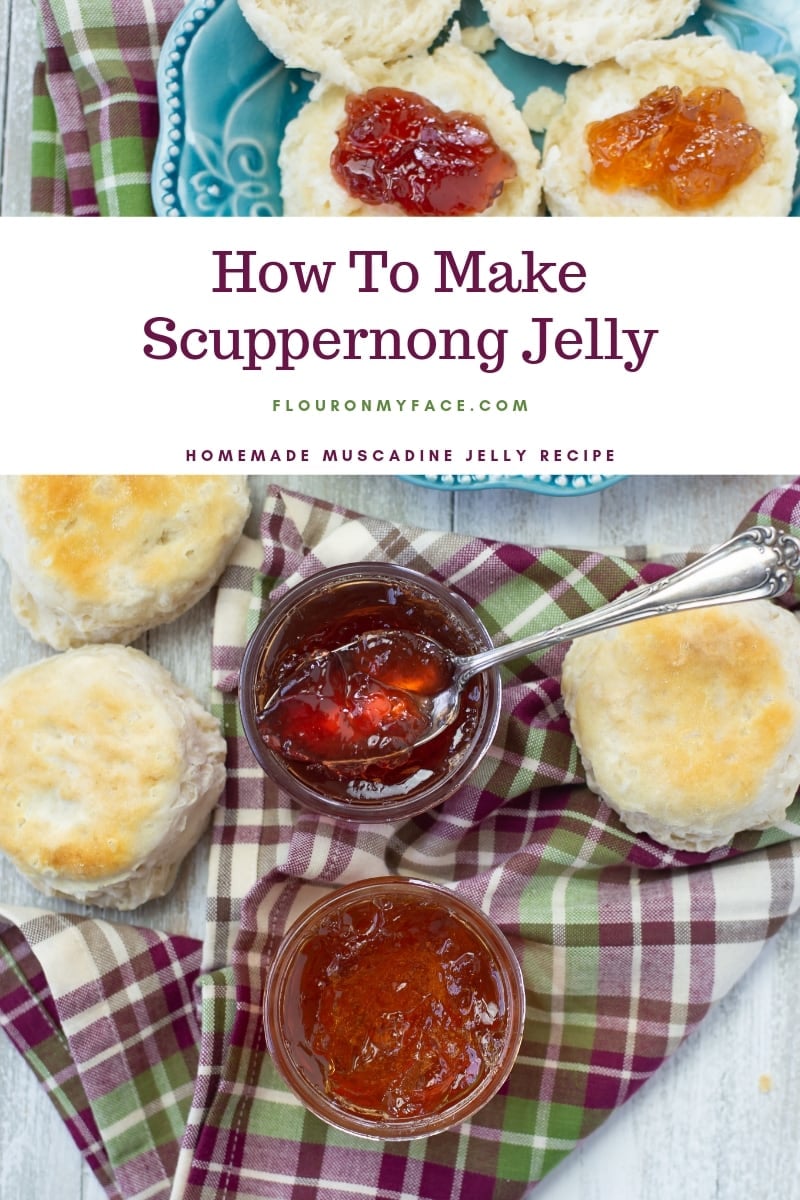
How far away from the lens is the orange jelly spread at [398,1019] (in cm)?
224

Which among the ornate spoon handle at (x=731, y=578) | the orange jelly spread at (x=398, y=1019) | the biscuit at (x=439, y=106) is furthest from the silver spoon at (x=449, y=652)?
the biscuit at (x=439, y=106)

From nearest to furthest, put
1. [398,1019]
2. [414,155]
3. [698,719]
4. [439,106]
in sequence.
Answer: [398,1019]
[698,719]
[414,155]
[439,106]

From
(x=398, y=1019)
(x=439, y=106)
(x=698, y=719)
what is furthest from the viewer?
(x=439, y=106)

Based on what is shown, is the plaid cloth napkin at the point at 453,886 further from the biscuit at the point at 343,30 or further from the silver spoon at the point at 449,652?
the biscuit at the point at 343,30

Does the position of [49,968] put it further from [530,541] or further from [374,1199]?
[530,541]

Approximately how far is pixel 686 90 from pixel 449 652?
1.43m

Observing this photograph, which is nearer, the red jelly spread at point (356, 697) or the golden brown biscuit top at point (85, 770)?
the red jelly spread at point (356, 697)

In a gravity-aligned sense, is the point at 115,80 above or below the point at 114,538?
above

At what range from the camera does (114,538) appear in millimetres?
2420

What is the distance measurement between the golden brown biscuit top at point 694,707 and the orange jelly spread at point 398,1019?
534 millimetres

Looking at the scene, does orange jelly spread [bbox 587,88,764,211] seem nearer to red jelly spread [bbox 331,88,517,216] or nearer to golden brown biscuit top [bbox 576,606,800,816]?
red jelly spread [bbox 331,88,517,216]

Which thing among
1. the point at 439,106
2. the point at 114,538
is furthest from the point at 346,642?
the point at 439,106

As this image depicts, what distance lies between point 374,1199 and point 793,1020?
3.50 ft

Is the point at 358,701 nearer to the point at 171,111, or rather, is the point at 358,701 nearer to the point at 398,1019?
the point at 398,1019
